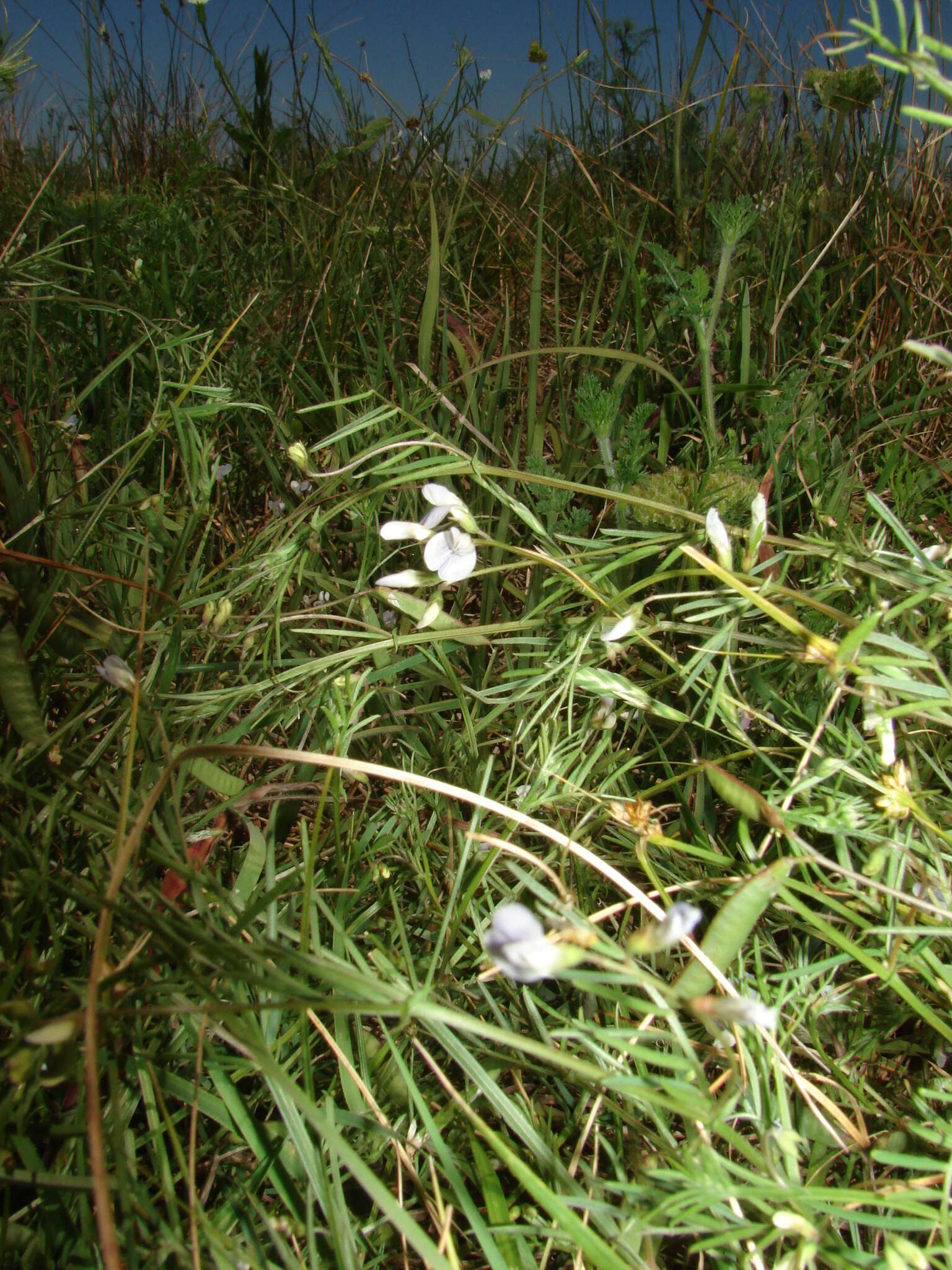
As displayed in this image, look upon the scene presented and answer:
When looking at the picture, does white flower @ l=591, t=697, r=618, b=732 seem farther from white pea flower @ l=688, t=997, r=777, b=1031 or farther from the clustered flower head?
white pea flower @ l=688, t=997, r=777, b=1031

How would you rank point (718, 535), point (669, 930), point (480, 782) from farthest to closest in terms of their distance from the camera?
point (480, 782) < point (718, 535) < point (669, 930)

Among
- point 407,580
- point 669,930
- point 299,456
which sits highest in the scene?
point 299,456

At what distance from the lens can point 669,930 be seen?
13.9 inches

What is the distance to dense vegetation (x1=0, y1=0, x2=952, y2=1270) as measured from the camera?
47cm

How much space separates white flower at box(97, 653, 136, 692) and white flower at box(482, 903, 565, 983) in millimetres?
471

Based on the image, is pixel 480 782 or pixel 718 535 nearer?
pixel 718 535

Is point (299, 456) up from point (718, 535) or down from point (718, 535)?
up

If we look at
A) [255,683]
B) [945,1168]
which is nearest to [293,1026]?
[255,683]

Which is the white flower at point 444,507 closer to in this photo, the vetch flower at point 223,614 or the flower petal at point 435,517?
the flower petal at point 435,517

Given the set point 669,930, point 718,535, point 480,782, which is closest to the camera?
point 669,930

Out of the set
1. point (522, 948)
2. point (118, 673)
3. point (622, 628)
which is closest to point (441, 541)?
point (622, 628)

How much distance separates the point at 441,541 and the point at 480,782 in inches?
10.0

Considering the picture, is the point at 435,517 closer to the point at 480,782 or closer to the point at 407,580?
the point at 407,580

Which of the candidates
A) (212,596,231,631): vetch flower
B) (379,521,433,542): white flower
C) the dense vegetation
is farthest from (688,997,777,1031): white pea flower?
(212,596,231,631): vetch flower
